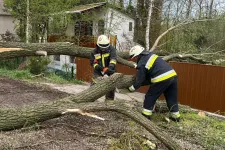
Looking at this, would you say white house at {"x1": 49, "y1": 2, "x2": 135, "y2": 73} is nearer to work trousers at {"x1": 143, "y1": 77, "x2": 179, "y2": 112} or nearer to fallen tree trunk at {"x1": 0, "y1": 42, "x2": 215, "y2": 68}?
fallen tree trunk at {"x1": 0, "y1": 42, "x2": 215, "y2": 68}

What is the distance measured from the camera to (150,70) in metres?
5.39

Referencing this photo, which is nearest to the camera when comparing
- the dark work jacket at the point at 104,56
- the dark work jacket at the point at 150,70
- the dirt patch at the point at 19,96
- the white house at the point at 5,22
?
the dark work jacket at the point at 150,70

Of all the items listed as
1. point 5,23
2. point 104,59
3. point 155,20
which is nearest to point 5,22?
point 5,23

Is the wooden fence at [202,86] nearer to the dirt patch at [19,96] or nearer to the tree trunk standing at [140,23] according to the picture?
the dirt patch at [19,96]

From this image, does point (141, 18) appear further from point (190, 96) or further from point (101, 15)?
point (190, 96)

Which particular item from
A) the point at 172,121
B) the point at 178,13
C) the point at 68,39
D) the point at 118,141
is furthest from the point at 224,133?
the point at 68,39

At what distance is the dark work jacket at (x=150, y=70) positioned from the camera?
5.33 metres

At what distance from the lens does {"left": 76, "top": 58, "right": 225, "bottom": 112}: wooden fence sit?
834cm

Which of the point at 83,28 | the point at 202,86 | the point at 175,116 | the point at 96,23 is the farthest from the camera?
the point at 83,28

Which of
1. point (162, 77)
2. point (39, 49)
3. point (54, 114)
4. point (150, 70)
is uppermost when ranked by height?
point (39, 49)

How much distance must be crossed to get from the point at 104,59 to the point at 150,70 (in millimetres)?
1473

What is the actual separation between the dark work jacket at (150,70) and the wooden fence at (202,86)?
336 cm

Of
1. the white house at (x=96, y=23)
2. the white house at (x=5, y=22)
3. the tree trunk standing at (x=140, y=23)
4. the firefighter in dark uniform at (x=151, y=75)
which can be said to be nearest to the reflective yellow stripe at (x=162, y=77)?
the firefighter in dark uniform at (x=151, y=75)

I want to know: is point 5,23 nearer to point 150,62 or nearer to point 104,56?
point 104,56
